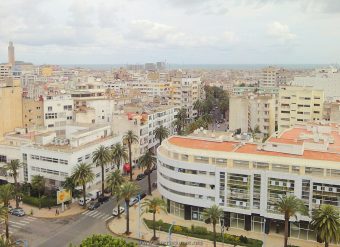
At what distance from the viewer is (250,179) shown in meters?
69.6

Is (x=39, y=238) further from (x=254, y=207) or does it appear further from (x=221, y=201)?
(x=254, y=207)

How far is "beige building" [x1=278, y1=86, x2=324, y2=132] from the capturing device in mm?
137000

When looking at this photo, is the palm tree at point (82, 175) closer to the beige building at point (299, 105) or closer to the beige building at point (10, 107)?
the beige building at point (10, 107)

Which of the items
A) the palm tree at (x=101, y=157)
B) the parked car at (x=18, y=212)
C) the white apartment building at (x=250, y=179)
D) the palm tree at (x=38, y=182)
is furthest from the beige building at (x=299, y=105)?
the parked car at (x=18, y=212)

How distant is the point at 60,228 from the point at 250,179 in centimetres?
3421

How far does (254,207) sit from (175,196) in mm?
14543

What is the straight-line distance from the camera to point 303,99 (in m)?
138

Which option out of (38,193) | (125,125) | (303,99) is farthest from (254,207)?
(303,99)

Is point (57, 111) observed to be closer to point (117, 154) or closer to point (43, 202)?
point (117, 154)

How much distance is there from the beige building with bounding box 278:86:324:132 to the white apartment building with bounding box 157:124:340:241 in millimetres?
59562

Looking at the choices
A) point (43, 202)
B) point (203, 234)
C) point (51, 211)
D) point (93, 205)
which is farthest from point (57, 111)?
point (203, 234)

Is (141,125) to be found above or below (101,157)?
Result: above

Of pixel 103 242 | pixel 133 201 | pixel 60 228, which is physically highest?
pixel 103 242

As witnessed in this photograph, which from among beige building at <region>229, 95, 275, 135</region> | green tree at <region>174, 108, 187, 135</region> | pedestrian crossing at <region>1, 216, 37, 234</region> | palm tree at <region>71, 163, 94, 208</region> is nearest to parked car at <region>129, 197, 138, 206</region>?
palm tree at <region>71, 163, 94, 208</region>
